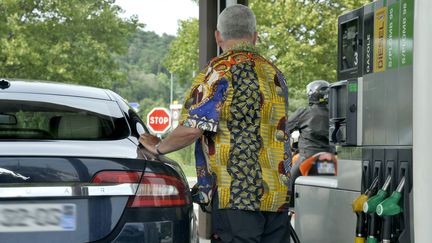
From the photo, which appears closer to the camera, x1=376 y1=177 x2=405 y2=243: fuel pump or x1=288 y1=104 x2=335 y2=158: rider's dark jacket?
x1=376 y1=177 x2=405 y2=243: fuel pump

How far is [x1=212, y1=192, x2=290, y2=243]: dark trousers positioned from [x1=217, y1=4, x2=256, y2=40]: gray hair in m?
0.81

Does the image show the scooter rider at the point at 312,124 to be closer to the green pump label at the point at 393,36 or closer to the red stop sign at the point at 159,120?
the green pump label at the point at 393,36

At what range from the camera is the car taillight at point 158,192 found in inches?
146

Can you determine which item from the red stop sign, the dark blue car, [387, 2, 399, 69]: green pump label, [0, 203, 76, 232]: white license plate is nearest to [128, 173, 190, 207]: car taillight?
the dark blue car

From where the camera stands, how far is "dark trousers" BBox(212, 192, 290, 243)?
3.91m

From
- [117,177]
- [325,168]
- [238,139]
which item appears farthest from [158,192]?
[325,168]

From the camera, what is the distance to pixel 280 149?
159 inches

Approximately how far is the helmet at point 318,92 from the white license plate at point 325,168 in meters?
0.71

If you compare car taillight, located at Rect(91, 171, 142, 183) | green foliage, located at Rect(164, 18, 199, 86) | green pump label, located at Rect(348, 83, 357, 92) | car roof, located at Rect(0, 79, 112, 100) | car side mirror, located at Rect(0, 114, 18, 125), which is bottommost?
car taillight, located at Rect(91, 171, 142, 183)

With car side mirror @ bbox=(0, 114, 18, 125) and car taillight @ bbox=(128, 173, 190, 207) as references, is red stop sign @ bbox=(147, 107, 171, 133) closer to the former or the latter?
car side mirror @ bbox=(0, 114, 18, 125)

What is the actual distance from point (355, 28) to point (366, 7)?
25 cm

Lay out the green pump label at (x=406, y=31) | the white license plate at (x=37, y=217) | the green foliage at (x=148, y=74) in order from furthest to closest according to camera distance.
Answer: the green foliage at (x=148, y=74)
the green pump label at (x=406, y=31)
the white license plate at (x=37, y=217)

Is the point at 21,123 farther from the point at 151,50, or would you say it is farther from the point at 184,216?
the point at 151,50

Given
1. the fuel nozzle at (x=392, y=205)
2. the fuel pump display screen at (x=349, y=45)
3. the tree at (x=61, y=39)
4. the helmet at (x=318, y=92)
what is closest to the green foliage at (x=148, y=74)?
the tree at (x=61, y=39)
